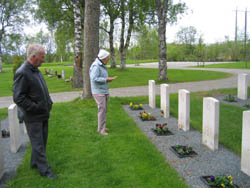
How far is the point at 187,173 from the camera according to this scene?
4.16 metres

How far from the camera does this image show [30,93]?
3.72 m

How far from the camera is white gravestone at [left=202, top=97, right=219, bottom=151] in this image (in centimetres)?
513

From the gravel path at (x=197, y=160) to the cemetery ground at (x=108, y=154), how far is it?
17 cm

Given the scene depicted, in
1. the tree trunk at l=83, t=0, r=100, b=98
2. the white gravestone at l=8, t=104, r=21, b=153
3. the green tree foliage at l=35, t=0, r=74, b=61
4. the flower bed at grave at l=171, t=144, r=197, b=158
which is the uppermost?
the green tree foliage at l=35, t=0, r=74, b=61

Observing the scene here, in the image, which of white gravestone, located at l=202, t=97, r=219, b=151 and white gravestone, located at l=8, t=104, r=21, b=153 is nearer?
white gravestone, located at l=202, t=97, r=219, b=151

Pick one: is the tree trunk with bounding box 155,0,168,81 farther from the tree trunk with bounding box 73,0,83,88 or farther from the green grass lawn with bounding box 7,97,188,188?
the green grass lawn with bounding box 7,97,188,188

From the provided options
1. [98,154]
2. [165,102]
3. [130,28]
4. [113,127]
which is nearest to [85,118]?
[113,127]

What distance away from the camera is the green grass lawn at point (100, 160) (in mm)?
3871

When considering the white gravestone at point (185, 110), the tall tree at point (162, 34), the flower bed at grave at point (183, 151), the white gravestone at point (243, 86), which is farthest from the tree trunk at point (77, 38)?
the flower bed at grave at point (183, 151)

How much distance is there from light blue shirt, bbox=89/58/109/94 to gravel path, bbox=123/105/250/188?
5.27 ft

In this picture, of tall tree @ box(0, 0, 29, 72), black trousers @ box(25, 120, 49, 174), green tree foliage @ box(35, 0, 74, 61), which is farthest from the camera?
tall tree @ box(0, 0, 29, 72)

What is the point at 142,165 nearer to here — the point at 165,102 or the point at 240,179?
the point at 240,179

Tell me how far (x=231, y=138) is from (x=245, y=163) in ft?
5.68

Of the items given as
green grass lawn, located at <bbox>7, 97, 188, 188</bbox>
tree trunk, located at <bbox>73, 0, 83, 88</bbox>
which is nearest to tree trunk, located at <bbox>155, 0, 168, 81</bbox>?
tree trunk, located at <bbox>73, 0, 83, 88</bbox>
